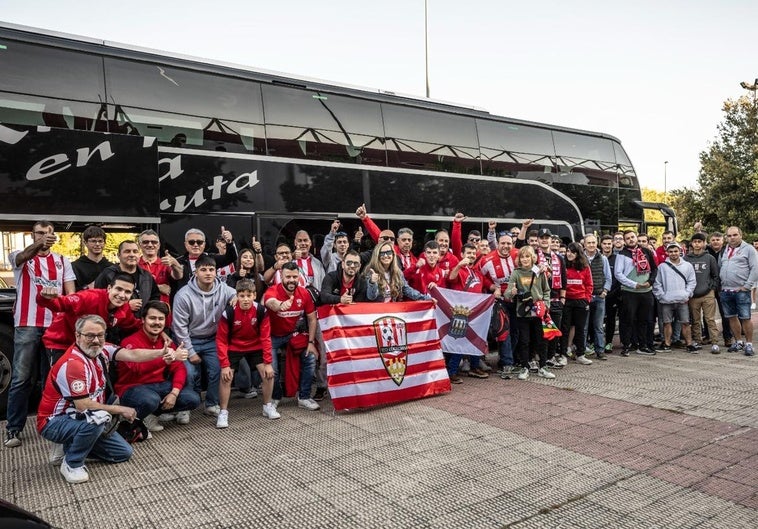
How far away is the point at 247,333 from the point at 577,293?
4.85 m

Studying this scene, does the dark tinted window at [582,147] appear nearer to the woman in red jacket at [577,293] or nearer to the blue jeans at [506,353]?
the woman in red jacket at [577,293]

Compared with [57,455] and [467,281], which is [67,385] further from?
[467,281]

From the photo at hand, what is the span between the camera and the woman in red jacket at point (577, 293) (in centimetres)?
808

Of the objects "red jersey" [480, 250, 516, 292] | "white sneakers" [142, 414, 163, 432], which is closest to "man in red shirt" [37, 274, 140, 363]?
"white sneakers" [142, 414, 163, 432]

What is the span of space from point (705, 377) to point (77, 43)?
28.8 feet

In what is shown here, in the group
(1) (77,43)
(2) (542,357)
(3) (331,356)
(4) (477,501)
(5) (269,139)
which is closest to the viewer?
(4) (477,501)

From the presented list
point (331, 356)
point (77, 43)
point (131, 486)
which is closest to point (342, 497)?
point (131, 486)

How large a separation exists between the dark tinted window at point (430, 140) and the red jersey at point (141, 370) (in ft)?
17.3

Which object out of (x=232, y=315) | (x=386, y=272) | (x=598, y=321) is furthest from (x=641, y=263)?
(x=232, y=315)

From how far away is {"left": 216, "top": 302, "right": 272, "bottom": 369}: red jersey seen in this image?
5.56 metres

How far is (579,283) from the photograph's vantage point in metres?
8.09

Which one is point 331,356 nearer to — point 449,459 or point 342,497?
point 449,459

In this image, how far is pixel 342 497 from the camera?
3.58m

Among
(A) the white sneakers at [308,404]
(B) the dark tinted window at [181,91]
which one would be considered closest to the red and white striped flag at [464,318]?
(A) the white sneakers at [308,404]
